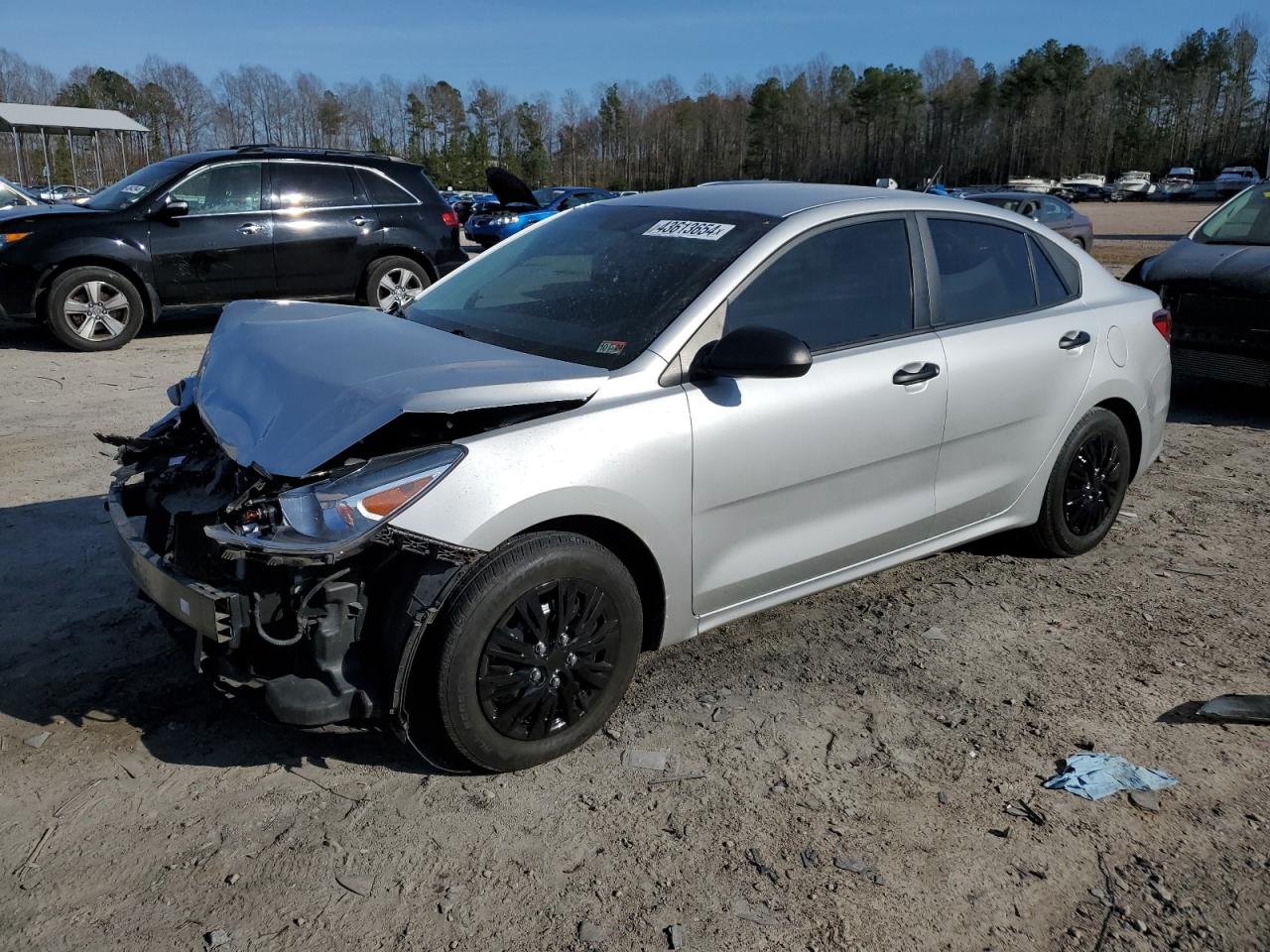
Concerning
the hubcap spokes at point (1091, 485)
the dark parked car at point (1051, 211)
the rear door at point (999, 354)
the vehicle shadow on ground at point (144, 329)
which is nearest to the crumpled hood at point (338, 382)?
the rear door at point (999, 354)

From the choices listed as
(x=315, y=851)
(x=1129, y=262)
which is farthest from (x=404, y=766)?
(x=1129, y=262)

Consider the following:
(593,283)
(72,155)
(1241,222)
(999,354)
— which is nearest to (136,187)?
(593,283)

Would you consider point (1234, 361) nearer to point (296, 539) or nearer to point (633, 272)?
point (633, 272)

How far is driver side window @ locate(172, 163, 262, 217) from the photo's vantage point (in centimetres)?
1002

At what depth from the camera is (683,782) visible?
3.16 metres

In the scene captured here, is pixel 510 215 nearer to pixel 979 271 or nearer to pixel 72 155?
pixel 979 271

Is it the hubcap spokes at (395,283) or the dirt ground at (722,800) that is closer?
the dirt ground at (722,800)

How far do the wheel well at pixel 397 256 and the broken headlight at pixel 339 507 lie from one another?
8.53m

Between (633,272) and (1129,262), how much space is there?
18.8 meters

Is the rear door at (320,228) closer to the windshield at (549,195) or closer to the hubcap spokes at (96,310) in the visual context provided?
the hubcap spokes at (96,310)

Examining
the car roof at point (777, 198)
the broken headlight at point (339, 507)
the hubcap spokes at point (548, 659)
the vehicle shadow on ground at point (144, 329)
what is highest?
the car roof at point (777, 198)

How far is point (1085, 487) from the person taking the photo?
484 cm

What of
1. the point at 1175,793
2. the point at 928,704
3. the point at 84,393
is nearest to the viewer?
the point at 1175,793

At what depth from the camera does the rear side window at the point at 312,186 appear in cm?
1045
